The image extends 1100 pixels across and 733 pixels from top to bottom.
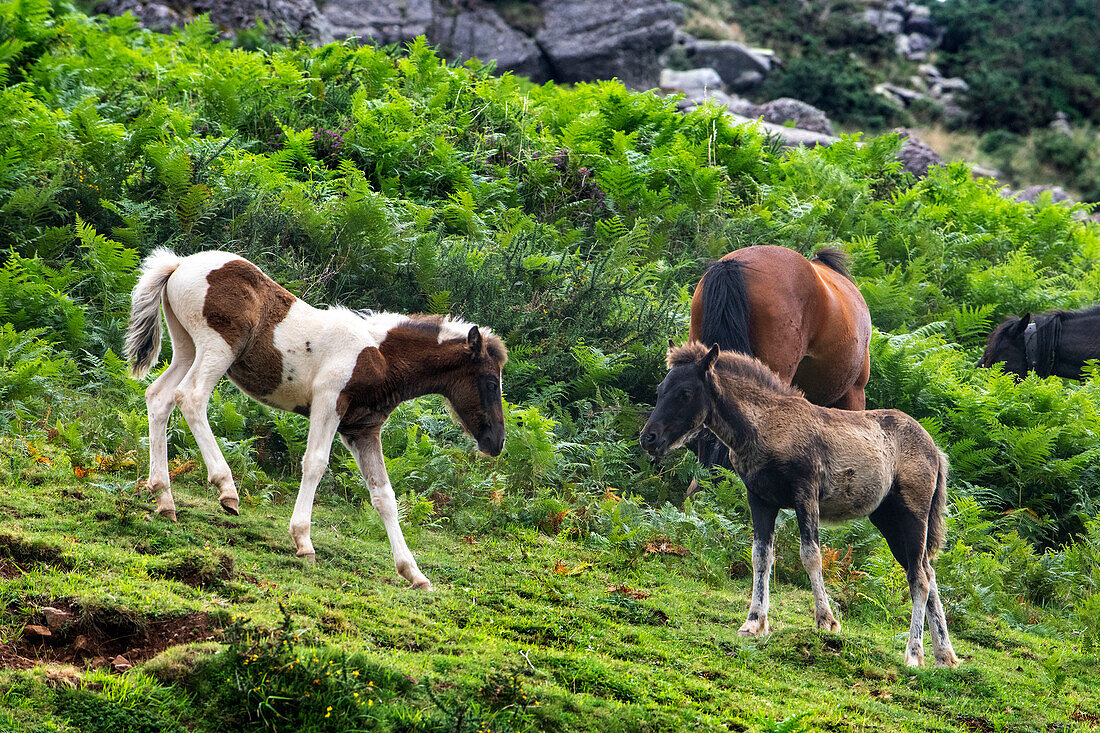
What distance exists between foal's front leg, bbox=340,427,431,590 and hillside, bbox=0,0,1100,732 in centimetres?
26

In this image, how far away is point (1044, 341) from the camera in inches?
529

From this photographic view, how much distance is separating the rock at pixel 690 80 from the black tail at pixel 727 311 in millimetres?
26018

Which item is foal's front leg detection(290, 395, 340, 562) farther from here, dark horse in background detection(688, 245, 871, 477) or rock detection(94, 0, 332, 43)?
rock detection(94, 0, 332, 43)

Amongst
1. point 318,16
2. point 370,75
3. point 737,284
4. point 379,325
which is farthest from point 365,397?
point 318,16

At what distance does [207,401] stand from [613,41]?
23376 millimetres

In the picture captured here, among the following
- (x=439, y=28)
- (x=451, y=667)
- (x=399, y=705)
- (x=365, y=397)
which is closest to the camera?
(x=399, y=705)

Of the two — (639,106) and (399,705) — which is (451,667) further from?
(639,106)

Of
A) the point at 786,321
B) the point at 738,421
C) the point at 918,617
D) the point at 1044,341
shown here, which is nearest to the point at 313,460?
the point at 738,421

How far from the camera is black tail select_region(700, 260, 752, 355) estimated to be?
26.0ft

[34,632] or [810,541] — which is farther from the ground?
[34,632]

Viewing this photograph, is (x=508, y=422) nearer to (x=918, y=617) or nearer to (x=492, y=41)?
(x=918, y=617)

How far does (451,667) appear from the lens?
188 inches

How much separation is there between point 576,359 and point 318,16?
12505mm

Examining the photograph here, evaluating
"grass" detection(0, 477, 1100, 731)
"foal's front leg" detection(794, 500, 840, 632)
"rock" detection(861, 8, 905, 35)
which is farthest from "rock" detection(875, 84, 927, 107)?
"foal's front leg" detection(794, 500, 840, 632)
